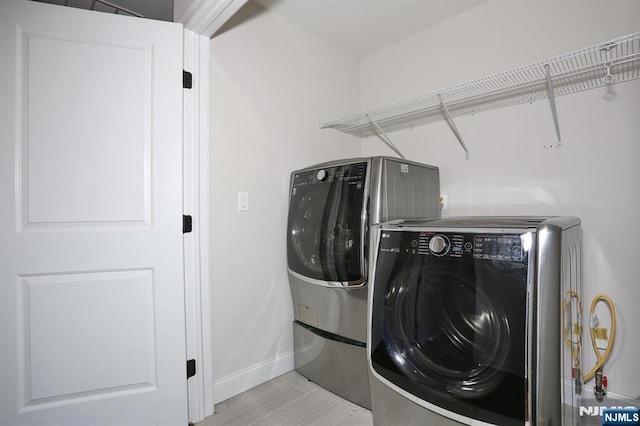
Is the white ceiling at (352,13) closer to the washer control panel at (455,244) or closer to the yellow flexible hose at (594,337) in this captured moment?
the washer control panel at (455,244)

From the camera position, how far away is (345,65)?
2.73 metres

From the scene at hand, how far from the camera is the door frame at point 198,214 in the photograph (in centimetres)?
169

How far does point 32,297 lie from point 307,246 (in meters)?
1.31

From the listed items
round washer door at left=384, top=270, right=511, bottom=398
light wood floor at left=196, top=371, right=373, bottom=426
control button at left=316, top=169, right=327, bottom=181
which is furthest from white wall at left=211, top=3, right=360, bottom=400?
round washer door at left=384, top=270, right=511, bottom=398

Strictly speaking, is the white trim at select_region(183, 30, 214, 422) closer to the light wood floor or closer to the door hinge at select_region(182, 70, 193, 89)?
the door hinge at select_region(182, 70, 193, 89)

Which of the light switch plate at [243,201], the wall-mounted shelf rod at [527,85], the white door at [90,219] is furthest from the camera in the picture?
the light switch plate at [243,201]

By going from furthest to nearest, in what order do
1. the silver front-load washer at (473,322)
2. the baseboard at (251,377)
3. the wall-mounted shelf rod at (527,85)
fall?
the baseboard at (251,377) → the wall-mounted shelf rod at (527,85) → the silver front-load washer at (473,322)

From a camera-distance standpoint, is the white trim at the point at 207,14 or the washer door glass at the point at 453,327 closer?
the washer door glass at the point at 453,327

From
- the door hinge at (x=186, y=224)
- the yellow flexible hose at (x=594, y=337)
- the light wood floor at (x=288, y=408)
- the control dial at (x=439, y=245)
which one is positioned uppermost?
the door hinge at (x=186, y=224)

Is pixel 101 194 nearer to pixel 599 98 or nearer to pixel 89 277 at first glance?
pixel 89 277

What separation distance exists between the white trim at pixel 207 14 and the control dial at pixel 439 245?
1.31 m

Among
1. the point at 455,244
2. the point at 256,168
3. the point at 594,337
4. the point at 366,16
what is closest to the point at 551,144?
the point at 594,337

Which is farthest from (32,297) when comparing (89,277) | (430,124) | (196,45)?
(430,124)

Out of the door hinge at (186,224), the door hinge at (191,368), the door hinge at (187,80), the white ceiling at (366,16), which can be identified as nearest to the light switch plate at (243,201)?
the door hinge at (186,224)
